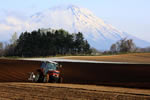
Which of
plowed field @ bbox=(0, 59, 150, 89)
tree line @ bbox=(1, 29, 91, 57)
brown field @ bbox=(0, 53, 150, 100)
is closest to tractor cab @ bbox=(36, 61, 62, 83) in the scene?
brown field @ bbox=(0, 53, 150, 100)

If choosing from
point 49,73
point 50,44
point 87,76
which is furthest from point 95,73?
point 50,44

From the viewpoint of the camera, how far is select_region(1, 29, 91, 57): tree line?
93.8m

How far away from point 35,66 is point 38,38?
67404 mm

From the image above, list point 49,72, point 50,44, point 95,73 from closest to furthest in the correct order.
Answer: point 49,72 < point 95,73 < point 50,44

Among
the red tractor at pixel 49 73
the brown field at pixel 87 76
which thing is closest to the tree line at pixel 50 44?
the brown field at pixel 87 76

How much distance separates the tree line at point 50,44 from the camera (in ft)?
308

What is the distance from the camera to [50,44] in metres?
93.4

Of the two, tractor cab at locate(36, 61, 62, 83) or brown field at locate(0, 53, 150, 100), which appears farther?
tractor cab at locate(36, 61, 62, 83)

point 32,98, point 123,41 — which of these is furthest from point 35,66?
point 123,41

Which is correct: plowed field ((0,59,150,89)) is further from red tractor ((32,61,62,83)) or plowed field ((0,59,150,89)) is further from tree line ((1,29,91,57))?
tree line ((1,29,91,57))

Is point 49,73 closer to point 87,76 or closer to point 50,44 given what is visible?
point 87,76

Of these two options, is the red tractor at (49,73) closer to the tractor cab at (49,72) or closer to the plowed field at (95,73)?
the tractor cab at (49,72)

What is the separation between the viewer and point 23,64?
31641 millimetres

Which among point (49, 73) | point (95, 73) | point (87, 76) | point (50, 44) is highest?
point (50, 44)
